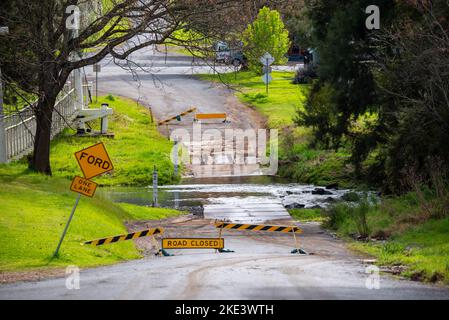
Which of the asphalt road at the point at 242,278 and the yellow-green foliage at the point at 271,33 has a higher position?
the yellow-green foliage at the point at 271,33

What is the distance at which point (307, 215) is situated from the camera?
3088cm

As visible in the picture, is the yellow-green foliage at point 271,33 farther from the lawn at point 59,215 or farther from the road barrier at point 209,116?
the lawn at point 59,215

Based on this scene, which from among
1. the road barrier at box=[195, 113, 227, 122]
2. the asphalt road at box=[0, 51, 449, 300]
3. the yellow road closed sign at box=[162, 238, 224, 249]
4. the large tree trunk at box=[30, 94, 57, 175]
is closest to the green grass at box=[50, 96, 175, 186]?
the road barrier at box=[195, 113, 227, 122]

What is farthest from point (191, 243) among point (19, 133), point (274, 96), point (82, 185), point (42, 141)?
point (274, 96)

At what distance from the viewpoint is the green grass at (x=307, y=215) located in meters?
30.1

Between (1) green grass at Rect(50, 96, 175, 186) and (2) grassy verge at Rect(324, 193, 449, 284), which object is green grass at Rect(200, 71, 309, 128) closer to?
(1) green grass at Rect(50, 96, 175, 186)

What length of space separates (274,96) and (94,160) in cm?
4070

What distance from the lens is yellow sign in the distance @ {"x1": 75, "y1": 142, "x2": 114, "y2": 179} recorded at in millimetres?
18125

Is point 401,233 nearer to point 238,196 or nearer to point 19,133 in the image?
point 238,196

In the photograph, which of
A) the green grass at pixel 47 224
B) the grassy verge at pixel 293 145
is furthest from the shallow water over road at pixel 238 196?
the green grass at pixel 47 224

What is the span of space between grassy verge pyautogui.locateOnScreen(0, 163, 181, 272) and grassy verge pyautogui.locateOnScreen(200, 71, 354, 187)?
729 cm

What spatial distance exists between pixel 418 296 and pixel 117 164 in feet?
101

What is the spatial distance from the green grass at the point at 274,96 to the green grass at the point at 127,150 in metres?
4.87

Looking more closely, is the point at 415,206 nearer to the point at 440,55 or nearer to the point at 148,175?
the point at 440,55
